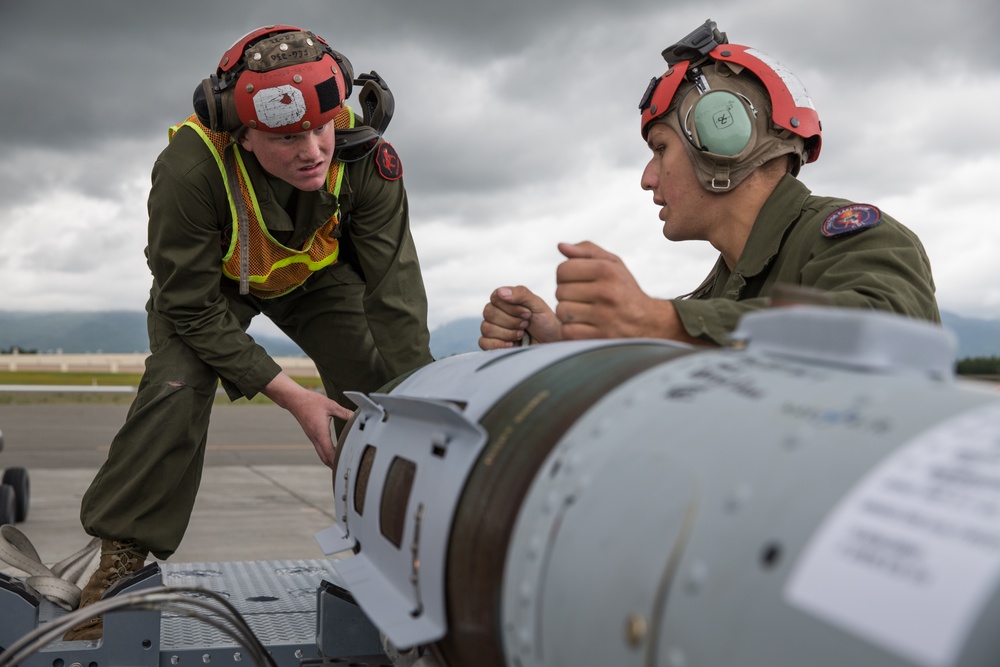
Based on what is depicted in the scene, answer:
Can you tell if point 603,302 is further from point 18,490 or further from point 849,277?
point 18,490

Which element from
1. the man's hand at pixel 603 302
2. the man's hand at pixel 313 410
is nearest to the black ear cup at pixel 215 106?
the man's hand at pixel 313 410

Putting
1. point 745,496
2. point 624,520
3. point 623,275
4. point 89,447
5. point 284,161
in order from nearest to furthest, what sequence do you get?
1. point 745,496
2. point 624,520
3. point 623,275
4. point 284,161
5. point 89,447

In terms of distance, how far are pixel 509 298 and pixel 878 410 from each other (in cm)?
157

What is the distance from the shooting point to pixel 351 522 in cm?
211

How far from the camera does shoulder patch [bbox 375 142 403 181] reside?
3377mm

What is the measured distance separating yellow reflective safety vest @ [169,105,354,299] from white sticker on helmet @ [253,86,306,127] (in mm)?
330

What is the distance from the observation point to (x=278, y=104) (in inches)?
109

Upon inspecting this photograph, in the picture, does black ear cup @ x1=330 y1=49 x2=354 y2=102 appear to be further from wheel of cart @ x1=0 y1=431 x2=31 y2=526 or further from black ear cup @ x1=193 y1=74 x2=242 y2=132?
wheel of cart @ x1=0 y1=431 x2=31 y2=526

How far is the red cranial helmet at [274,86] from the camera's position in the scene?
9.07 ft

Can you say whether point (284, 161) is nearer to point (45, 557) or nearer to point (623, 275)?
point (623, 275)

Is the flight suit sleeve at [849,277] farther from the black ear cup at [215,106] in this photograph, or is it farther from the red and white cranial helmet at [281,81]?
the black ear cup at [215,106]

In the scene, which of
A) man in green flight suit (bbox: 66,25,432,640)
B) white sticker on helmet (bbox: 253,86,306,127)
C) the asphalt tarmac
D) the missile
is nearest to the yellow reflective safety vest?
man in green flight suit (bbox: 66,25,432,640)

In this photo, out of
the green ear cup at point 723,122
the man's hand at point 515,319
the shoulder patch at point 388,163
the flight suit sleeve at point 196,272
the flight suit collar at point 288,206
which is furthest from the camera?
the shoulder patch at point 388,163

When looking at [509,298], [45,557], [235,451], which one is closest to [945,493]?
[509,298]
